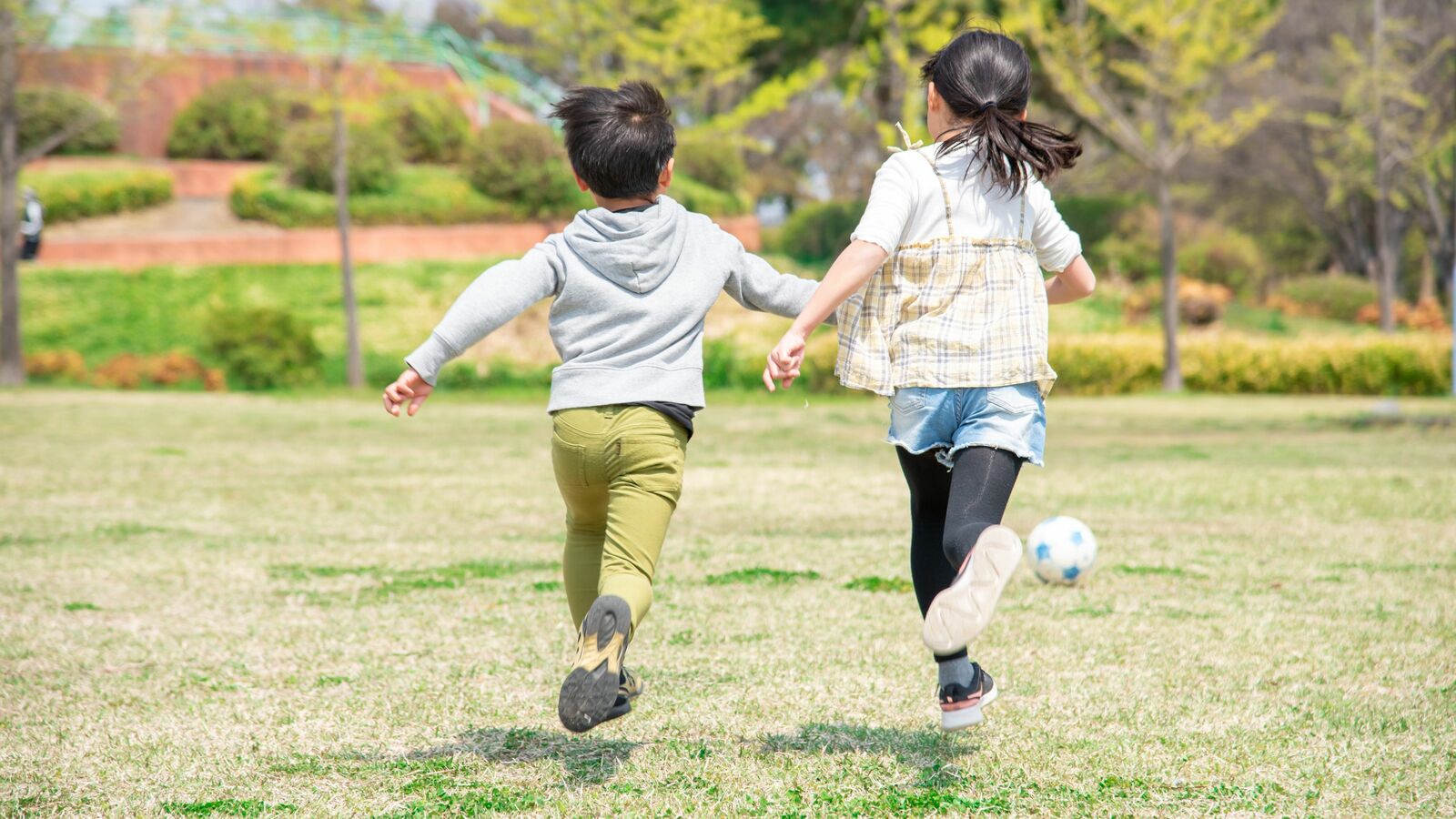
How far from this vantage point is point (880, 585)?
629 cm

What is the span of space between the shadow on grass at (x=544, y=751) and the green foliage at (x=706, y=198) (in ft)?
77.3

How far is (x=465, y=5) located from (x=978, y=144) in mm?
47532

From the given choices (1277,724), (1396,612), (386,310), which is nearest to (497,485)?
(1396,612)

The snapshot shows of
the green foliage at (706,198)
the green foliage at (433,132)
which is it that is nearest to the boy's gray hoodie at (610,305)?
the green foliage at (706,198)

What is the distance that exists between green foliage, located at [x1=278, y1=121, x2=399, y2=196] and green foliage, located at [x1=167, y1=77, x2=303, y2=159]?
1.44 m

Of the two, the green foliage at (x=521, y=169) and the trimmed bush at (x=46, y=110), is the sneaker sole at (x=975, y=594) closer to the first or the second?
the green foliage at (x=521, y=169)

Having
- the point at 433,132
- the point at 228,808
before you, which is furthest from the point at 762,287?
the point at 433,132

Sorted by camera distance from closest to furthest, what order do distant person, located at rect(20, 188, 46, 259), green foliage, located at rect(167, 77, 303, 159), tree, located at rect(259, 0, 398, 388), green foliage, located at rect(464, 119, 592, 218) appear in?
tree, located at rect(259, 0, 398, 388) < distant person, located at rect(20, 188, 46, 259) < green foliage, located at rect(464, 119, 592, 218) < green foliage, located at rect(167, 77, 303, 159)

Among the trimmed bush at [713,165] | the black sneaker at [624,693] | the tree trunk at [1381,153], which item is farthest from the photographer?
the trimmed bush at [713,165]

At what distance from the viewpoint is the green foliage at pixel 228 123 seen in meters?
29.0

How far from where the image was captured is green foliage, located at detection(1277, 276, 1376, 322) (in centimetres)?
3281

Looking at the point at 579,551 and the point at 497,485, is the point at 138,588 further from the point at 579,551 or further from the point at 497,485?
the point at 497,485

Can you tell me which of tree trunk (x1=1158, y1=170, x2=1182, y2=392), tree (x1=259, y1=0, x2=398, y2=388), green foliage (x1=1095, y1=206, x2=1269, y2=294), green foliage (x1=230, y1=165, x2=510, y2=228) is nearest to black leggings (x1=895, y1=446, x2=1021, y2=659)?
tree (x1=259, y1=0, x2=398, y2=388)

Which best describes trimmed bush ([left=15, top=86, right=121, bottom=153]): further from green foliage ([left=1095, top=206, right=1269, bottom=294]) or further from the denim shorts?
the denim shorts
